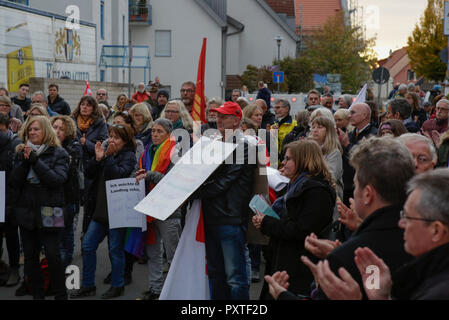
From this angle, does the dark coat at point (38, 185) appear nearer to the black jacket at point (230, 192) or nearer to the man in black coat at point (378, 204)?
the black jacket at point (230, 192)

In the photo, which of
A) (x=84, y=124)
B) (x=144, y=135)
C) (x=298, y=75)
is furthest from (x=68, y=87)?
(x=298, y=75)

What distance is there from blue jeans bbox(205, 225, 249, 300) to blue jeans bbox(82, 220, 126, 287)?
156 cm

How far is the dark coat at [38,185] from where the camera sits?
6043 millimetres

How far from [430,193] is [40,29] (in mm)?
19174

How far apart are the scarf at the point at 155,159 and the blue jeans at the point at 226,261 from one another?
4.52ft

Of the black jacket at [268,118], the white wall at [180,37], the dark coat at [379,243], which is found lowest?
the dark coat at [379,243]

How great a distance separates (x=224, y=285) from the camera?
5.68m

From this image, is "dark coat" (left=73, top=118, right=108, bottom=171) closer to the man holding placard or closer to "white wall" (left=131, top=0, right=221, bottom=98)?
the man holding placard

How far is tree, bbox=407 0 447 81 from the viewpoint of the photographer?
178 feet

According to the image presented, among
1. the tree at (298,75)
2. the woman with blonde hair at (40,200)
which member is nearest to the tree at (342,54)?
the tree at (298,75)

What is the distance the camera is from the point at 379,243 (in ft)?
9.57

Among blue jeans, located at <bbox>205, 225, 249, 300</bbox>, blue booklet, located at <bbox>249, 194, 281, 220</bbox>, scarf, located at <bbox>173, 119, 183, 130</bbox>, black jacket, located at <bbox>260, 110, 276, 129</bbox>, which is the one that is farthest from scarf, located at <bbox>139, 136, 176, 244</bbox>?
black jacket, located at <bbox>260, 110, 276, 129</bbox>
